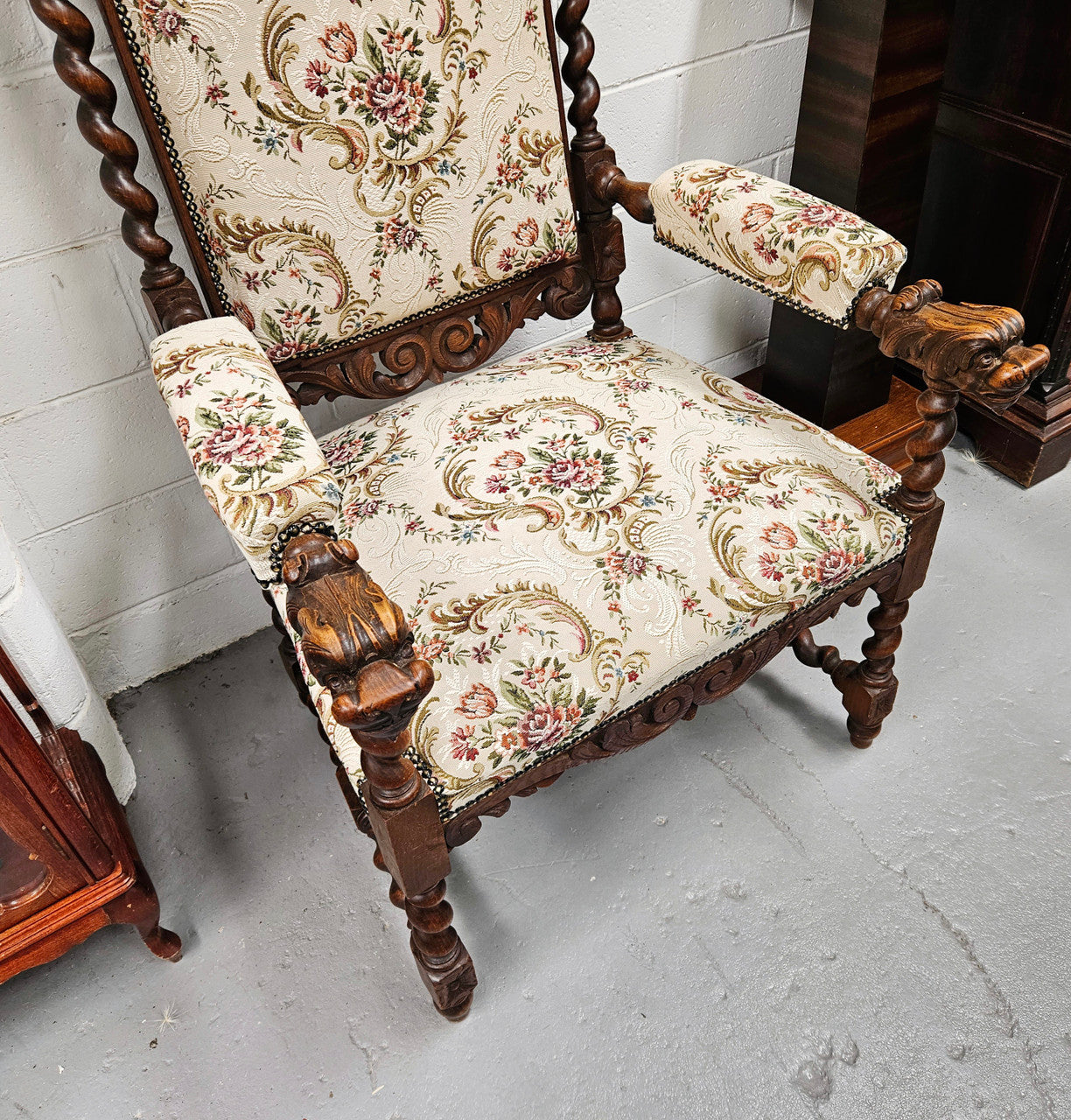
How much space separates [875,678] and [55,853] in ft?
3.51

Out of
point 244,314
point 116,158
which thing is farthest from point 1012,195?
point 116,158

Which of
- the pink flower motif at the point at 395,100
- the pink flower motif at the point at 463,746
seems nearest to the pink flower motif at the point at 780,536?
the pink flower motif at the point at 463,746

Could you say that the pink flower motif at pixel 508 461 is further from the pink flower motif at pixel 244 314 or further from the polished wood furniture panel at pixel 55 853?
the polished wood furniture panel at pixel 55 853

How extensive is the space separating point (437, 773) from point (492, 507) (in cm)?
30

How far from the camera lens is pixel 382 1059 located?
1.13 meters

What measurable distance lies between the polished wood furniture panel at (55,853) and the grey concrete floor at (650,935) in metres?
0.15

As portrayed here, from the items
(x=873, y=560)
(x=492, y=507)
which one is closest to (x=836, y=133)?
(x=873, y=560)

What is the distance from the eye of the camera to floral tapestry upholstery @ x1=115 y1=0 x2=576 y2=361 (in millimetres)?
927

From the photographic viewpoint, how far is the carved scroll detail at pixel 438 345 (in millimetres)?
1144

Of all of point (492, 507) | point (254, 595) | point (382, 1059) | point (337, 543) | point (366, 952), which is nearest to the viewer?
point (337, 543)

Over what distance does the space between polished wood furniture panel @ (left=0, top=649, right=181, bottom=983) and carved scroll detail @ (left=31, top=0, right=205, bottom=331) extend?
427 millimetres

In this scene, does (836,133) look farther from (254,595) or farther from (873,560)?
(254,595)

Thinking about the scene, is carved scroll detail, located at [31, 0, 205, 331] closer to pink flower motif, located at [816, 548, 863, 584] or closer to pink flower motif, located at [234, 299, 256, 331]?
pink flower motif, located at [234, 299, 256, 331]

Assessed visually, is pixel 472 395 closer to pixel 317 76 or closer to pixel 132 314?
pixel 317 76
